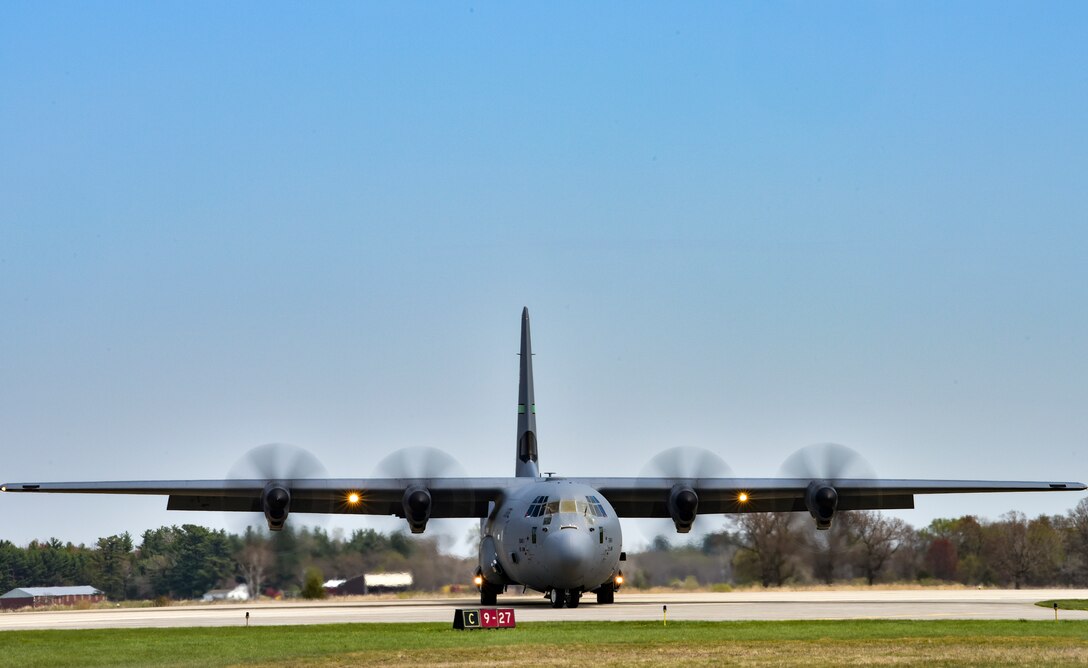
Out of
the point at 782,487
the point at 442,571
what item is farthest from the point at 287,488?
the point at 782,487

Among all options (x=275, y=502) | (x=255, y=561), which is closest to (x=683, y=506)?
(x=275, y=502)

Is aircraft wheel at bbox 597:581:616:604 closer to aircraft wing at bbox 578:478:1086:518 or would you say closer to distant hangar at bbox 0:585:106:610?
aircraft wing at bbox 578:478:1086:518

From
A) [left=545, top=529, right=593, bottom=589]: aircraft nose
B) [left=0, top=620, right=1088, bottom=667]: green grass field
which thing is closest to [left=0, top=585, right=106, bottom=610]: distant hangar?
[left=545, top=529, right=593, bottom=589]: aircraft nose

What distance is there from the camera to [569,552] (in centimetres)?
3344

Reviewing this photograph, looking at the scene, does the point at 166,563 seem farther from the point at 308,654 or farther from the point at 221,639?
the point at 308,654

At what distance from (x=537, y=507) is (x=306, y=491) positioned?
10.2m

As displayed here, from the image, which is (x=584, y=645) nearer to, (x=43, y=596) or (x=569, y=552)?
(x=569, y=552)

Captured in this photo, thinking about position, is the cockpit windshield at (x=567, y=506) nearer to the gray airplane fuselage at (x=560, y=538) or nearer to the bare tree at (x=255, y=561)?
the gray airplane fuselage at (x=560, y=538)

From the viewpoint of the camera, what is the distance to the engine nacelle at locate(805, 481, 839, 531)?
42.1 metres

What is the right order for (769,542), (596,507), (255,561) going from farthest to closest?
1. (769,542)
2. (255,561)
3. (596,507)

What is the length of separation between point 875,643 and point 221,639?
11797mm

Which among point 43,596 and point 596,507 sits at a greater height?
point 596,507

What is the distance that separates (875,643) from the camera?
69.3 feet

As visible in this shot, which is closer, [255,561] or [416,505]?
[416,505]
